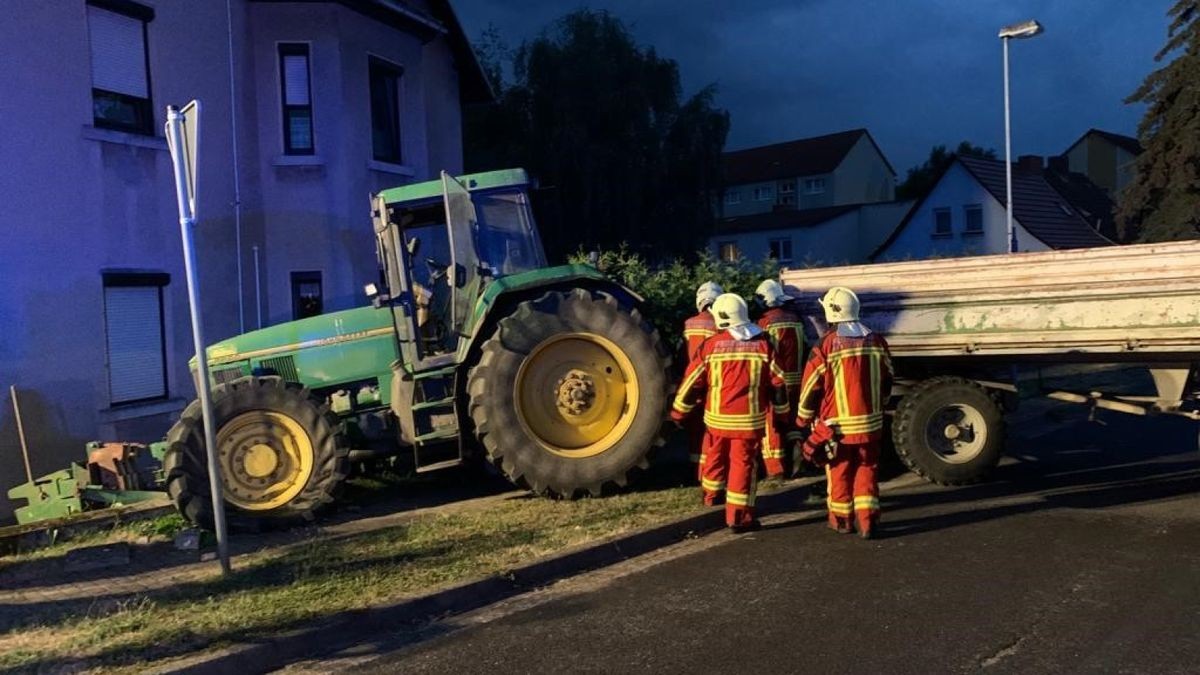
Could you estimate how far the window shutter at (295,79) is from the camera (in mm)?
13180

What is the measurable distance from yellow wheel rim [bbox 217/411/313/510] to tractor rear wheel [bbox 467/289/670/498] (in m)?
1.41

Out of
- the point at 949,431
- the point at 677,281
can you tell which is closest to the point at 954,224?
the point at 677,281

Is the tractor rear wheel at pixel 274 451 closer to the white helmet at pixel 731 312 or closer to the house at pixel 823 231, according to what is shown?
the white helmet at pixel 731 312

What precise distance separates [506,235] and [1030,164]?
3734 cm

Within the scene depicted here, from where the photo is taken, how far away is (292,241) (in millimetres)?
13023

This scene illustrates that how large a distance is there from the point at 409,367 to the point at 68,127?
5.80 meters

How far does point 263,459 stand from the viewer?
24.0 feet

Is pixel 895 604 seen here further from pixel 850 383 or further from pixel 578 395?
pixel 578 395

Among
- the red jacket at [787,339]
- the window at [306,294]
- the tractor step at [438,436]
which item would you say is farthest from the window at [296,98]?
the red jacket at [787,339]

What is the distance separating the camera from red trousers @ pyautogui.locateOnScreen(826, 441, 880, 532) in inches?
257

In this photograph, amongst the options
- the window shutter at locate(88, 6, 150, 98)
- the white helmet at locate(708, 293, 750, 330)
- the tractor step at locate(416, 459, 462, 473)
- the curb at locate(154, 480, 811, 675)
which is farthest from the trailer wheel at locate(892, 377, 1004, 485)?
the window shutter at locate(88, 6, 150, 98)

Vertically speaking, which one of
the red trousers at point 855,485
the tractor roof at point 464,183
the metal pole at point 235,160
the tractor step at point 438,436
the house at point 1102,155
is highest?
the house at point 1102,155

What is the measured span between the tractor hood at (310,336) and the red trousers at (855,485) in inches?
147

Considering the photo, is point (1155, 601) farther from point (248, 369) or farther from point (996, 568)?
point (248, 369)
